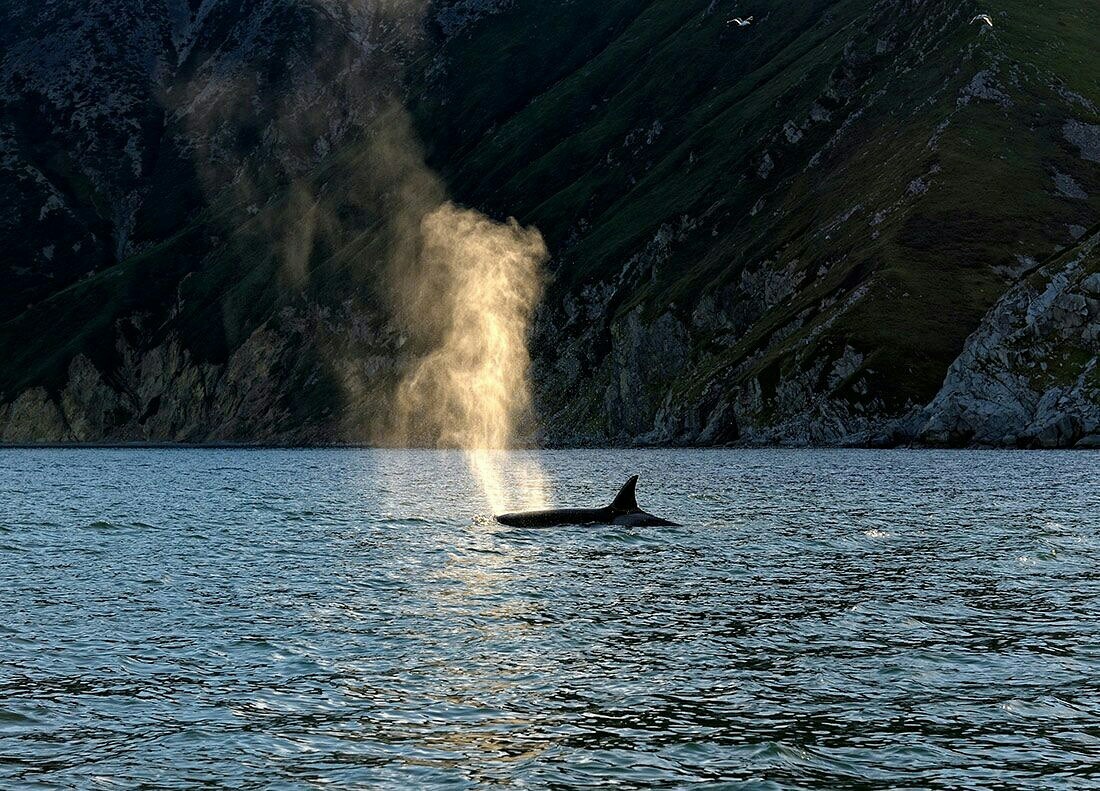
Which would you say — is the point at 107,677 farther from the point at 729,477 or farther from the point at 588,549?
the point at 729,477

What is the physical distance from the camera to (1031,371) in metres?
155

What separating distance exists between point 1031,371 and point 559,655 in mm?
144593

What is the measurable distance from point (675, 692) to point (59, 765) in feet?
39.4

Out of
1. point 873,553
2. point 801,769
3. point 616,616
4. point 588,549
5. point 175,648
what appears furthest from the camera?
point 588,549

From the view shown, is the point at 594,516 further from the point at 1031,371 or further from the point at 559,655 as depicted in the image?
the point at 1031,371

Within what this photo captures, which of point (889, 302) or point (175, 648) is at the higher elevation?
point (889, 302)

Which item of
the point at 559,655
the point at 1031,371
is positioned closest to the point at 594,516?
the point at 559,655

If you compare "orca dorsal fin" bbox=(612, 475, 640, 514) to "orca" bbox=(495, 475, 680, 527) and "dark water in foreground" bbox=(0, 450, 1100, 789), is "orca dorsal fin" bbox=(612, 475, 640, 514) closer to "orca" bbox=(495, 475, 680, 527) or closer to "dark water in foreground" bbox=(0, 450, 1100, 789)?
"orca" bbox=(495, 475, 680, 527)

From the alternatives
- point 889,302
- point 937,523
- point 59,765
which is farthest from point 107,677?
point 889,302

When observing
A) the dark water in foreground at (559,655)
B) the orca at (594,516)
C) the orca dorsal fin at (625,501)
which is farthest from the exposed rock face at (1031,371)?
the orca at (594,516)

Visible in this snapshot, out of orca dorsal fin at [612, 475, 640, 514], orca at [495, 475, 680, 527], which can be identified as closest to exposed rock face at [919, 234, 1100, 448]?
orca dorsal fin at [612, 475, 640, 514]

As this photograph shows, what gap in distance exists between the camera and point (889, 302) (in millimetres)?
183000

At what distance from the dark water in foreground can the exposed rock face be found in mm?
95856

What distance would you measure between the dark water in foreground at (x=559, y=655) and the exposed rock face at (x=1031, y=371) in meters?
95.9
